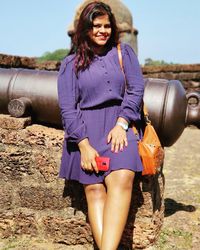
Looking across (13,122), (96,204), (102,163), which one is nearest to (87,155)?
(102,163)

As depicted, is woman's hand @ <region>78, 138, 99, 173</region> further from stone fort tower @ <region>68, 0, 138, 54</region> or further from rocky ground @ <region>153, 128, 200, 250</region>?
stone fort tower @ <region>68, 0, 138, 54</region>

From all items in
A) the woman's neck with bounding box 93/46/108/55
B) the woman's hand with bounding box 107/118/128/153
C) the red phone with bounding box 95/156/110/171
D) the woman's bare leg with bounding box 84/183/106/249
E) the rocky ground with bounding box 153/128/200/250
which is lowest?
the rocky ground with bounding box 153/128/200/250

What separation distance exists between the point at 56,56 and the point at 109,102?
69683 mm

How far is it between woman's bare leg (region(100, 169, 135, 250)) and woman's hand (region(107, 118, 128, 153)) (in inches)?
5.5

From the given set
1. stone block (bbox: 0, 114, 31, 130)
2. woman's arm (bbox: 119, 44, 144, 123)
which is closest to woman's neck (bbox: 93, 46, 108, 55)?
woman's arm (bbox: 119, 44, 144, 123)

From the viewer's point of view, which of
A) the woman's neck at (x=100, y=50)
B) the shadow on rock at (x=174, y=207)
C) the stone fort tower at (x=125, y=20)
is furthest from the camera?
the stone fort tower at (x=125, y=20)

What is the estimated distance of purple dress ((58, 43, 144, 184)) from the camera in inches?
96.0

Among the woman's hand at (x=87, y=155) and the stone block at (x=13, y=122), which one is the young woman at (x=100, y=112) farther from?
the stone block at (x=13, y=122)

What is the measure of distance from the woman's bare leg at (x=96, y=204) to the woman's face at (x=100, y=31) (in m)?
0.91

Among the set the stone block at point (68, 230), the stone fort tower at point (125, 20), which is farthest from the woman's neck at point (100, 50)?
the stone fort tower at point (125, 20)

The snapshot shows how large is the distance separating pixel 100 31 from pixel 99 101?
0.44m

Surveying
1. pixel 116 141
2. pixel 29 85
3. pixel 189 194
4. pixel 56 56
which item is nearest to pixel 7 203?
pixel 29 85

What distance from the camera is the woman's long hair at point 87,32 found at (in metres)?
2.41

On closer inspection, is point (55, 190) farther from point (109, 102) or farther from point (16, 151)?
point (109, 102)
